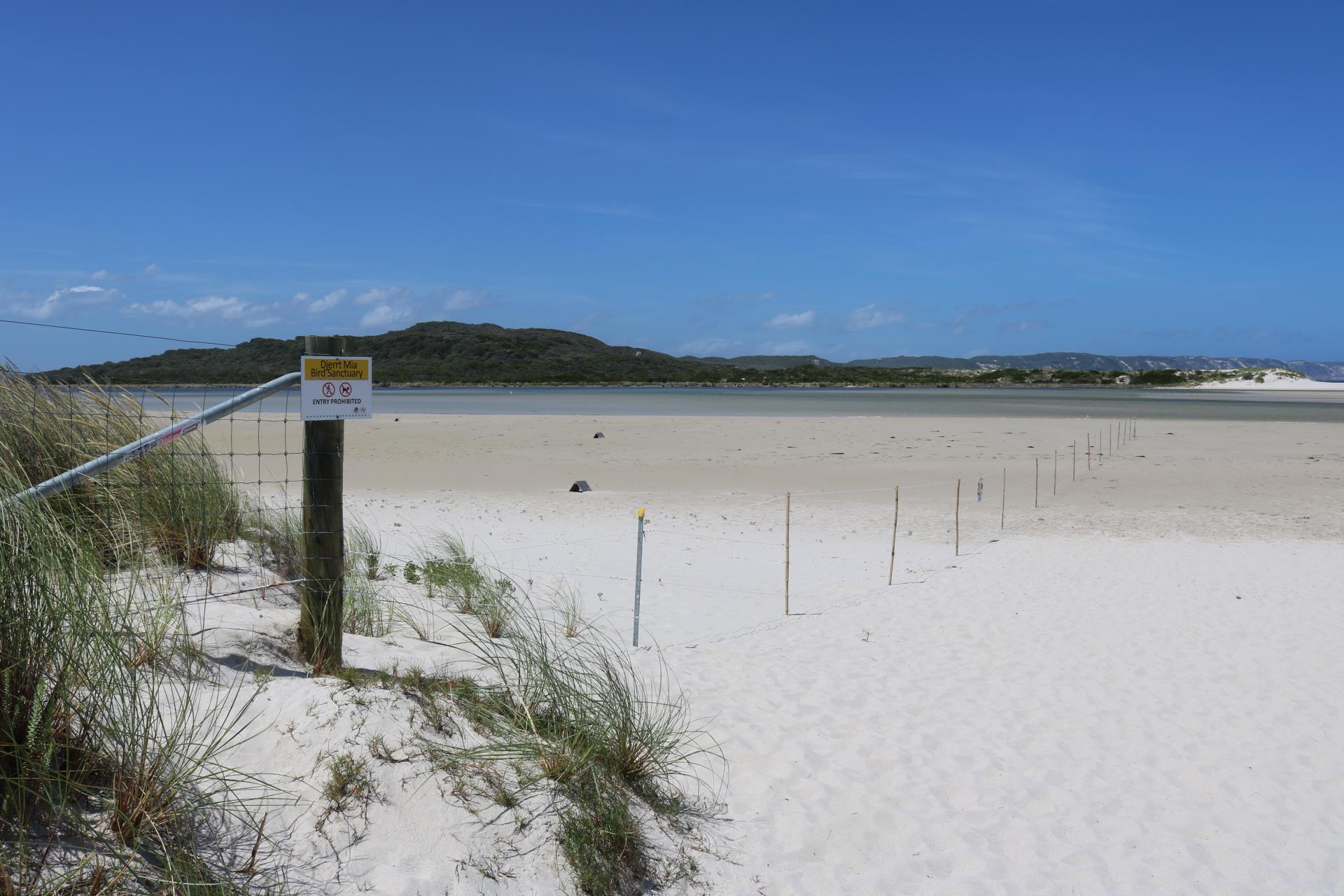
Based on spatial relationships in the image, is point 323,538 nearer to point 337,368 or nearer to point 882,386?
point 337,368

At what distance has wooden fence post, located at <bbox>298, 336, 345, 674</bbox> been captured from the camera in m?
4.35

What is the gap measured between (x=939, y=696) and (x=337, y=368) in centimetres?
425

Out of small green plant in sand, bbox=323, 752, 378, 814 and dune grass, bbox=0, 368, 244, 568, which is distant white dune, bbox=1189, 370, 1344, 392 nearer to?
dune grass, bbox=0, 368, 244, 568

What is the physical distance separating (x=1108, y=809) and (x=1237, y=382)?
406 ft

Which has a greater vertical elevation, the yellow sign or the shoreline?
the shoreline

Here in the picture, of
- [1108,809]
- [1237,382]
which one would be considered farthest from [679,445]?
[1237,382]

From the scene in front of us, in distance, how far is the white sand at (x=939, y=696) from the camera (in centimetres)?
377

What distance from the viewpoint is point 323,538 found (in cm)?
442

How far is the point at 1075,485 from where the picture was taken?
18891 mm

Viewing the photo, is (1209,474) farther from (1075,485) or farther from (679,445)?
(679,445)

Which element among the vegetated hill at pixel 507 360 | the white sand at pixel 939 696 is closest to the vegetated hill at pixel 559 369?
the vegetated hill at pixel 507 360

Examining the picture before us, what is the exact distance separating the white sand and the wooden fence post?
0.34m

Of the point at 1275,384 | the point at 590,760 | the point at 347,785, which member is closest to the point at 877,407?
the point at 590,760

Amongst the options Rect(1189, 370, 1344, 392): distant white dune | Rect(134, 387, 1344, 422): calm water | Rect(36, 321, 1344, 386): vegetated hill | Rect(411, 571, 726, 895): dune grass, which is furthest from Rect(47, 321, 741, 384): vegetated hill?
Rect(411, 571, 726, 895): dune grass
